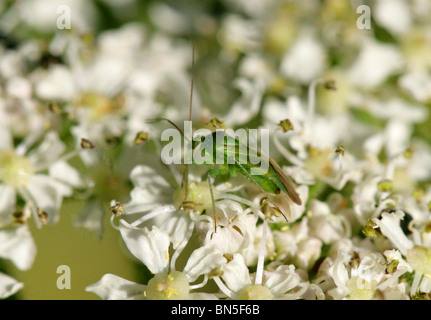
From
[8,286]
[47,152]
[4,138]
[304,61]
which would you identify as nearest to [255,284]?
[8,286]

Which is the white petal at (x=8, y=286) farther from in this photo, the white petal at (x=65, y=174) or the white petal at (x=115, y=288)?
the white petal at (x=65, y=174)

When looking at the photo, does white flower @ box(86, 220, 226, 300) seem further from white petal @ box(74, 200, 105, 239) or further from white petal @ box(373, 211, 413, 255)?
white petal @ box(373, 211, 413, 255)

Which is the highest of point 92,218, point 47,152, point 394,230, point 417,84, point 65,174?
point 417,84

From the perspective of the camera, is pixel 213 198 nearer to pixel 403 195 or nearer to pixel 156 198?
pixel 156 198

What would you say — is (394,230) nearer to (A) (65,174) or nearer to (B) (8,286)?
(A) (65,174)

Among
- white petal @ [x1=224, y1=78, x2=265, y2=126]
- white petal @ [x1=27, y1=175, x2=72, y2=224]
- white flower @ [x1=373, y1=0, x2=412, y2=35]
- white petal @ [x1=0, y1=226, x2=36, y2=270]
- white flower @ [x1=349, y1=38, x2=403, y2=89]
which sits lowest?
white petal @ [x1=0, y1=226, x2=36, y2=270]

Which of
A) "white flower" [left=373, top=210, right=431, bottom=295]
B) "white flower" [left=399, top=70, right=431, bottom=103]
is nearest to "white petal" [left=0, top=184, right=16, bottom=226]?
"white flower" [left=373, top=210, right=431, bottom=295]

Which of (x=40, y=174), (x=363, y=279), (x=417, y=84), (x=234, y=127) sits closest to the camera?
Answer: (x=363, y=279)

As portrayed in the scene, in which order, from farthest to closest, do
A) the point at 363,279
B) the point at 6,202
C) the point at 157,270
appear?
the point at 6,202, the point at 157,270, the point at 363,279

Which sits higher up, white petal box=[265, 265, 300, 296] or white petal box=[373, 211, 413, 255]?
white petal box=[373, 211, 413, 255]
